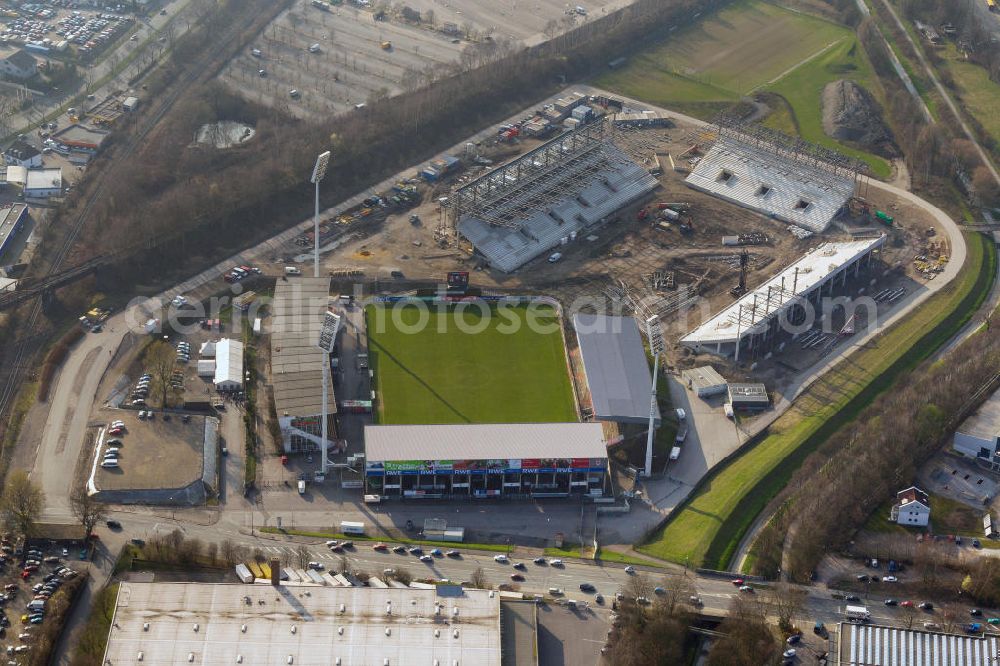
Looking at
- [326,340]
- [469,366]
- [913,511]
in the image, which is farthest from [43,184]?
[913,511]

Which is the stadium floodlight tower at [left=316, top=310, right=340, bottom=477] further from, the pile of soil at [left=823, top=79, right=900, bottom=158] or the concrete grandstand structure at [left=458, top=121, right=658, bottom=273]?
the pile of soil at [left=823, top=79, right=900, bottom=158]

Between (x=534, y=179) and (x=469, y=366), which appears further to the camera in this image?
(x=534, y=179)

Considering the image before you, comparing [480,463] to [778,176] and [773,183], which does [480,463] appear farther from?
[778,176]

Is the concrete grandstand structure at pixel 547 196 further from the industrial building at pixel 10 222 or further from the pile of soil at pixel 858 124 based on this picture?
the industrial building at pixel 10 222

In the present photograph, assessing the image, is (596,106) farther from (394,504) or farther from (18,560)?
(18,560)

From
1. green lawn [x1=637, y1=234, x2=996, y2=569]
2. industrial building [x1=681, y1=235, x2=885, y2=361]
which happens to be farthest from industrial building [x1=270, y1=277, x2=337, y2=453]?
industrial building [x1=681, y1=235, x2=885, y2=361]

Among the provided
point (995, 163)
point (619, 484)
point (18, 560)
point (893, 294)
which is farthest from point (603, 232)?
point (18, 560)

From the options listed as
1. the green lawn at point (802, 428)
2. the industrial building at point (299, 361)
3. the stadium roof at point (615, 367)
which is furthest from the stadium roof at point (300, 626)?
the stadium roof at point (615, 367)
